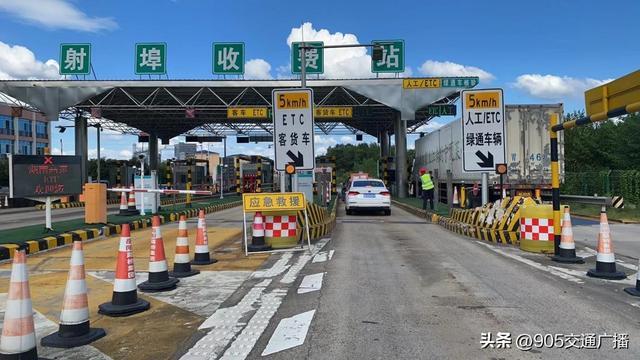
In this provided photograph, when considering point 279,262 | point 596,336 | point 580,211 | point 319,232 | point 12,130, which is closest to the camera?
point 596,336

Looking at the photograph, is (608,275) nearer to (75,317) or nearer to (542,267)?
(542,267)

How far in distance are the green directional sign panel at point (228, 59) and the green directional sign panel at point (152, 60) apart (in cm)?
271

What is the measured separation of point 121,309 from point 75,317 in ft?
3.04

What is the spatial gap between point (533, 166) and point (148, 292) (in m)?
17.1

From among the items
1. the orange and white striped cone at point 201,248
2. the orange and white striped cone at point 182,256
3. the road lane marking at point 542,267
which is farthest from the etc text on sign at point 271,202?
the road lane marking at point 542,267

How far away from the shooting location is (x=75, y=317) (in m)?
4.94

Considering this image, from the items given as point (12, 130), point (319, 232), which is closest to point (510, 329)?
point (319, 232)

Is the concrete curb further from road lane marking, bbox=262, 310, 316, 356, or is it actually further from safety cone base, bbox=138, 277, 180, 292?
road lane marking, bbox=262, 310, 316, 356

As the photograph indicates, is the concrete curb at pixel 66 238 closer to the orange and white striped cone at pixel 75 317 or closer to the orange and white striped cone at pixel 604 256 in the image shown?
the orange and white striped cone at pixel 75 317

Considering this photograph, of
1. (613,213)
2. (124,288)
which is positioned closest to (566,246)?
(124,288)

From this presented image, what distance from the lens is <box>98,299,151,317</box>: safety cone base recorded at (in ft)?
19.1

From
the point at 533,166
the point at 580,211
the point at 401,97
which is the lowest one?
the point at 580,211

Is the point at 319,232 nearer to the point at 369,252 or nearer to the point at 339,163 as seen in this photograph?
the point at 369,252

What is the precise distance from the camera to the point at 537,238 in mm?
10438
